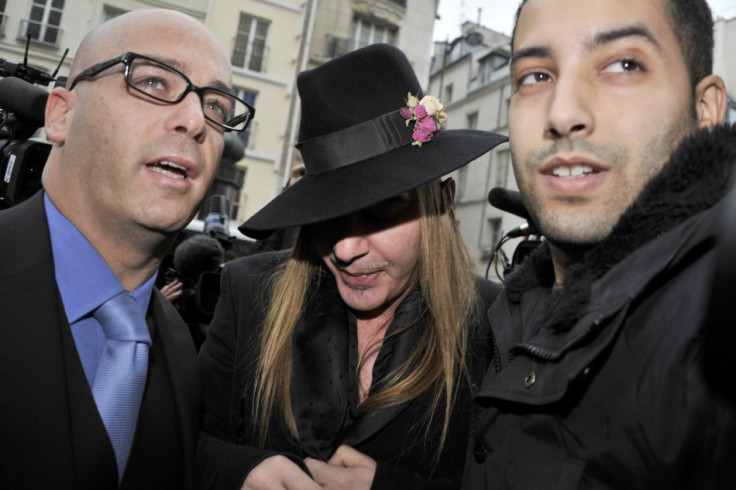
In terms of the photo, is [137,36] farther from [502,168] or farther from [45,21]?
[502,168]

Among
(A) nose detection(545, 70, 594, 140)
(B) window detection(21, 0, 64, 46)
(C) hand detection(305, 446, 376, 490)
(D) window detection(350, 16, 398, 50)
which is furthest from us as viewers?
(D) window detection(350, 16, 398, 50)

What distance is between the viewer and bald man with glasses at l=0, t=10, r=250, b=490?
1.31 m

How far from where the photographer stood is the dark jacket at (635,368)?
0.80 m

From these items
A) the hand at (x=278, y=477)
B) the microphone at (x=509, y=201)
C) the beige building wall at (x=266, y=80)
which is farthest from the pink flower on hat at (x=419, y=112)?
the beige building wall at (x=266, y=80)

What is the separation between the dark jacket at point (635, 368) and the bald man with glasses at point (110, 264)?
96 centimetres

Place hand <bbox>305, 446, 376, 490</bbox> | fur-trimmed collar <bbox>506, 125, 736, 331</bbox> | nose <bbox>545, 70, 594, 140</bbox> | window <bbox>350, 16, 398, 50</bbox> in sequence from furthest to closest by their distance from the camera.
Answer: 1. window <bbox>350, 16, 398, 50</bbox>
2. hand <bbox>305, 446, 376, 490</bbox>
3. nose <bbox>545, 70, 594, 140</bbox>
4. fur-trimmed collar <bbox>506, 125, 736, 331</bbox>

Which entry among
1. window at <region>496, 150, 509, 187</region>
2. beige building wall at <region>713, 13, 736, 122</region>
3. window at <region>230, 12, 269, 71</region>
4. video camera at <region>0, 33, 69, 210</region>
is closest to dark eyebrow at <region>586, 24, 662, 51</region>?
beige building wall at <region>713, 13, 736, 122</region>

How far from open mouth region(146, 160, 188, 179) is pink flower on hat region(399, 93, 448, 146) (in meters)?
0.78

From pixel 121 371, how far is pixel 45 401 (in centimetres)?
21

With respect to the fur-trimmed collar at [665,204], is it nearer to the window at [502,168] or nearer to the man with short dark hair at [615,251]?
the man with short dark hair at [615,251]

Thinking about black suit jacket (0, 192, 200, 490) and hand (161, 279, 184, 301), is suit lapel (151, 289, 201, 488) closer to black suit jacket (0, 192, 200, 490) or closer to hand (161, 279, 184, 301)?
black suit jacket (0, 192, 200, 490)

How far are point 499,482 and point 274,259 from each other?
4.50 ft

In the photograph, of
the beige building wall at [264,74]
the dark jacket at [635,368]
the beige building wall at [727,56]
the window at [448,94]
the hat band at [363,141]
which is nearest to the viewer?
the dark jacket at [635,368]

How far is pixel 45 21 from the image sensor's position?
51.1ft
